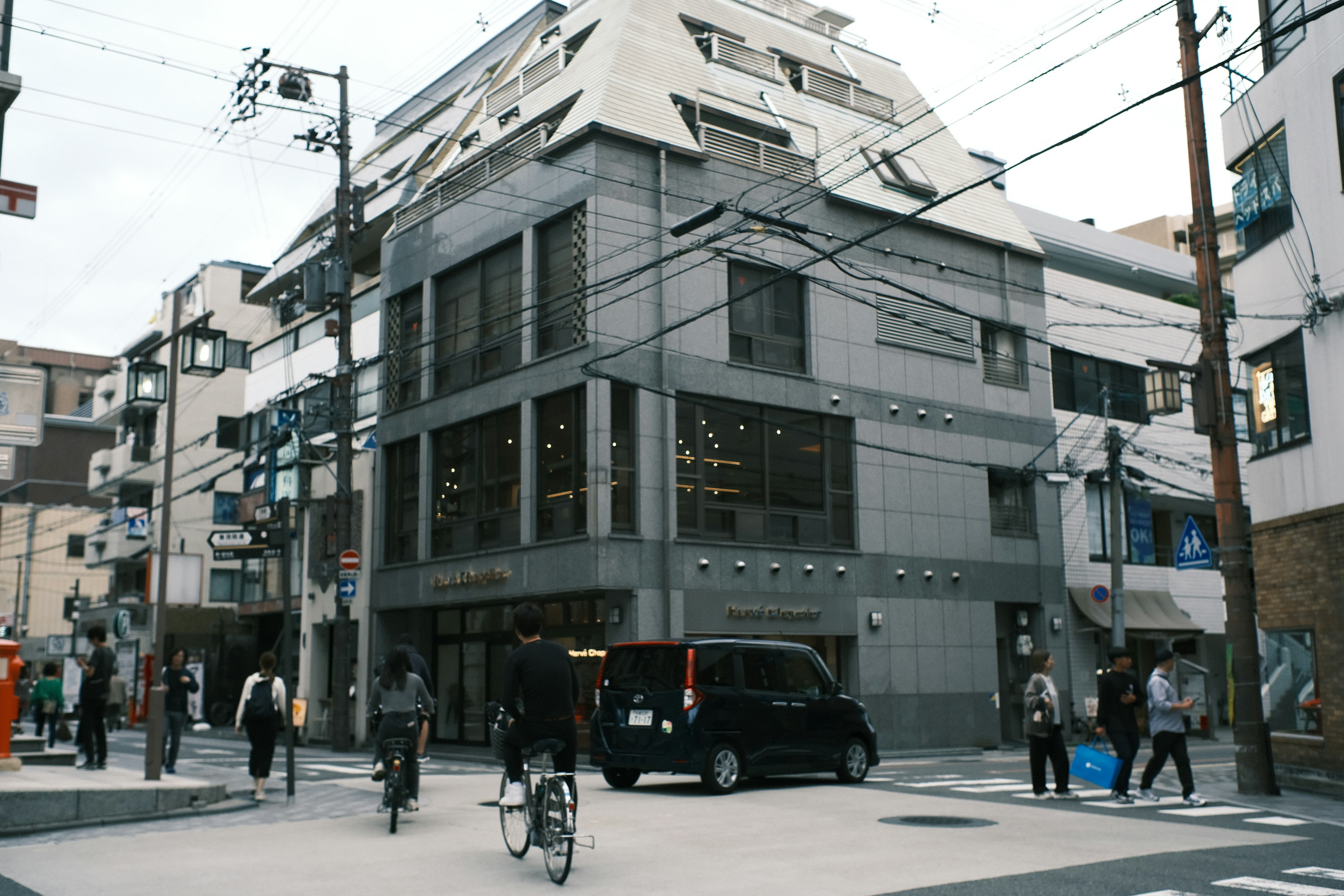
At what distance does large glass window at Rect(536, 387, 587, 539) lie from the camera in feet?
75.2

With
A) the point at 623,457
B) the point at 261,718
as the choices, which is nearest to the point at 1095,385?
the point at 623,457

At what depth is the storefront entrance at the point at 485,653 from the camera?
23.2 meters

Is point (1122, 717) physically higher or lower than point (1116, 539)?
lower

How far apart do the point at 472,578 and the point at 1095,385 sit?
59.2 ft

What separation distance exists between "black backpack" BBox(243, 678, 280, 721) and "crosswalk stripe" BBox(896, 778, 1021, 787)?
8.26 metres

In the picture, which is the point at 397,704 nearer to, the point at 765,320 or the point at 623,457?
the point at 623,457

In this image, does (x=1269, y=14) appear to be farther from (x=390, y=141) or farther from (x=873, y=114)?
(x=390, y=141)

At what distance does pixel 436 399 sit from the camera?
89.5 ft

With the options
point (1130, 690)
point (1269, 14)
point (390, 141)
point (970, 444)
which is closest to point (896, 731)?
point (970, 444)

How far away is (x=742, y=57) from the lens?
28.2m

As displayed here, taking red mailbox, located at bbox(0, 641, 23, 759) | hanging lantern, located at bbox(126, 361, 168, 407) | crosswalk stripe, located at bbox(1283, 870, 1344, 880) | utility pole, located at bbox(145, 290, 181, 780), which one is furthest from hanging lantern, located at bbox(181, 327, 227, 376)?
crosswalk stripe, located at bbox(1283, 870, 1344, 880)

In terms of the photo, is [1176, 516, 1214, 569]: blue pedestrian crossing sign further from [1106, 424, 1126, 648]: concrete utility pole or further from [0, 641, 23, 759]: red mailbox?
[0, 641, 23, 759]: red mailbox

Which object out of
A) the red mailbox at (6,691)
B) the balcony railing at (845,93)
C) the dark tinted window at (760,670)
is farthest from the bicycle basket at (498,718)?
the balcony railing at (845,93)

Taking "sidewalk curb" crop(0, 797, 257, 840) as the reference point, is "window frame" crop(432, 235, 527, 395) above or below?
above
